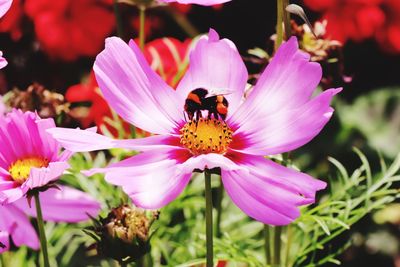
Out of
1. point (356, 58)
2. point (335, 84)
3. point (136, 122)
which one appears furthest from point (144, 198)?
point (356, 58)

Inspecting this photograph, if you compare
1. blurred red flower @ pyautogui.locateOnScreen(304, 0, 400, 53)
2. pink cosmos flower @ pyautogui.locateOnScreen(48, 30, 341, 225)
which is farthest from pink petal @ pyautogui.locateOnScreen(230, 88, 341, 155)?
blurred red flower @ pyautogui.locateOnScreen(304, 0, 400, 53)

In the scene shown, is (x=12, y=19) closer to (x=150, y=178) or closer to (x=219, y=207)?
(x=219, y=207)

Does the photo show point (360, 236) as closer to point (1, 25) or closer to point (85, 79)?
point (85, 79)

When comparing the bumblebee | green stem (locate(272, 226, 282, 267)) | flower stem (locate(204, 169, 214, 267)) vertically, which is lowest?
green stem (locate(272, 226, 282, 267))

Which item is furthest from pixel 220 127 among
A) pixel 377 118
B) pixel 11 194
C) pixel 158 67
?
pixel 377 118

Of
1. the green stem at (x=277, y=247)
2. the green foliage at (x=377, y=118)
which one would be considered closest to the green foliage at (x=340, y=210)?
the green stem at (x=277, y=247)

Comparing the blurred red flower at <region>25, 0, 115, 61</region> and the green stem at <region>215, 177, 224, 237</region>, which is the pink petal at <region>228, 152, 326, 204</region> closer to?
the green stem at <region>215, 177, 224, 237</region>
